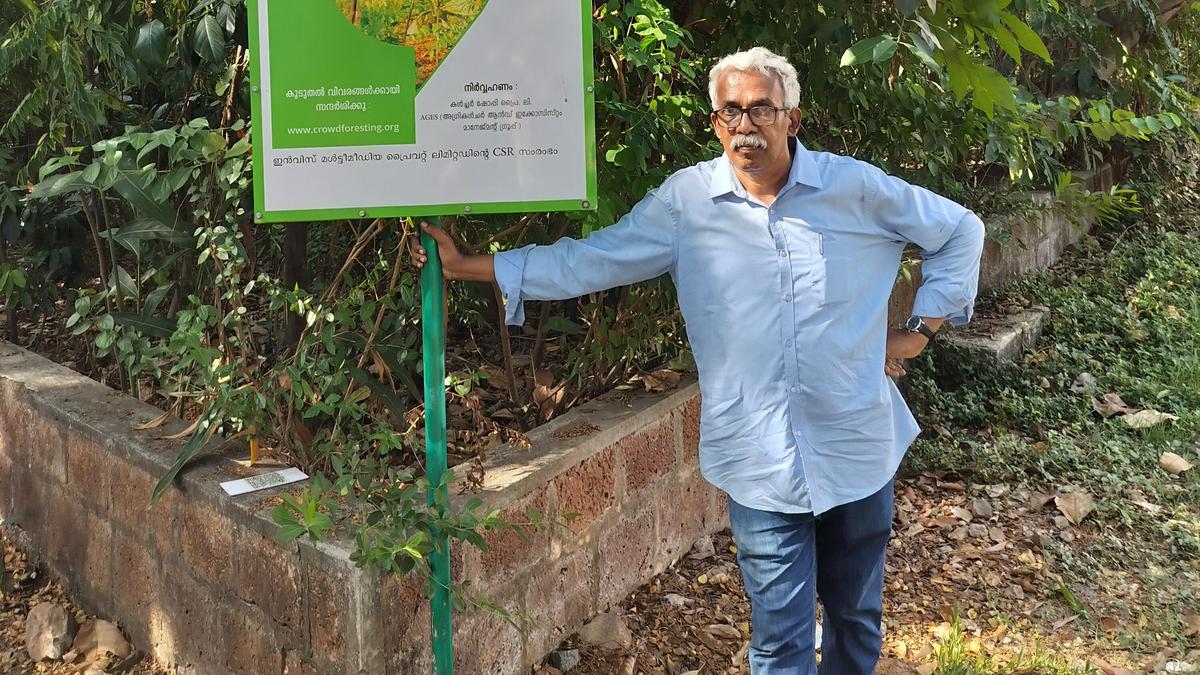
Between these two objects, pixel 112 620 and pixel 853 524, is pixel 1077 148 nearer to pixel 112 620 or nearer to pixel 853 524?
pixel 853 524

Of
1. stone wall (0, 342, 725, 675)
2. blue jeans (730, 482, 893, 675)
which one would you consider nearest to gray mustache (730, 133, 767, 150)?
blue jeans (730, 482, 893, 675)

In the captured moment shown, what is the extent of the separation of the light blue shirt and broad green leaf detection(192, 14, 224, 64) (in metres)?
0.91

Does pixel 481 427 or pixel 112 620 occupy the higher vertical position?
pixel 481 427

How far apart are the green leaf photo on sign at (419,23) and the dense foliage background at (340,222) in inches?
22.1

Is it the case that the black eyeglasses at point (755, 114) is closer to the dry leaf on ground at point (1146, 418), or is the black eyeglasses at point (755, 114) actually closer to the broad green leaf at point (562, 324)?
the broad green leaf at point (562, 324)

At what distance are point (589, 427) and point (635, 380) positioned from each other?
0.46m

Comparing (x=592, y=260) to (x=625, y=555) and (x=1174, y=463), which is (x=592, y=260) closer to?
(x=625, y=555)

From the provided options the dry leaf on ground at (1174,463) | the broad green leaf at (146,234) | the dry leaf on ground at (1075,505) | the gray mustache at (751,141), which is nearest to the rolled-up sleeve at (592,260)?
the gray mustache at (751,141)

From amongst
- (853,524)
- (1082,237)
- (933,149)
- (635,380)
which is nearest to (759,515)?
(853,524)

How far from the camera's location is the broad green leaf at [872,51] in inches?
87.7

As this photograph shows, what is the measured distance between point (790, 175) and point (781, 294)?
0.81ft

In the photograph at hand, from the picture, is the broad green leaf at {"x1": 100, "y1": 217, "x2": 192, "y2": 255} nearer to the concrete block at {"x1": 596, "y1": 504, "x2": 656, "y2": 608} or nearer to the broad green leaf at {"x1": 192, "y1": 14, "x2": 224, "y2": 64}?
the broad green leaf at {"x1": 192, "y1": 14, "x2": 224, "y2": 64}

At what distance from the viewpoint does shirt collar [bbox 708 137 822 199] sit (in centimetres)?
229

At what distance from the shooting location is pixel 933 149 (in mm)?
3977
